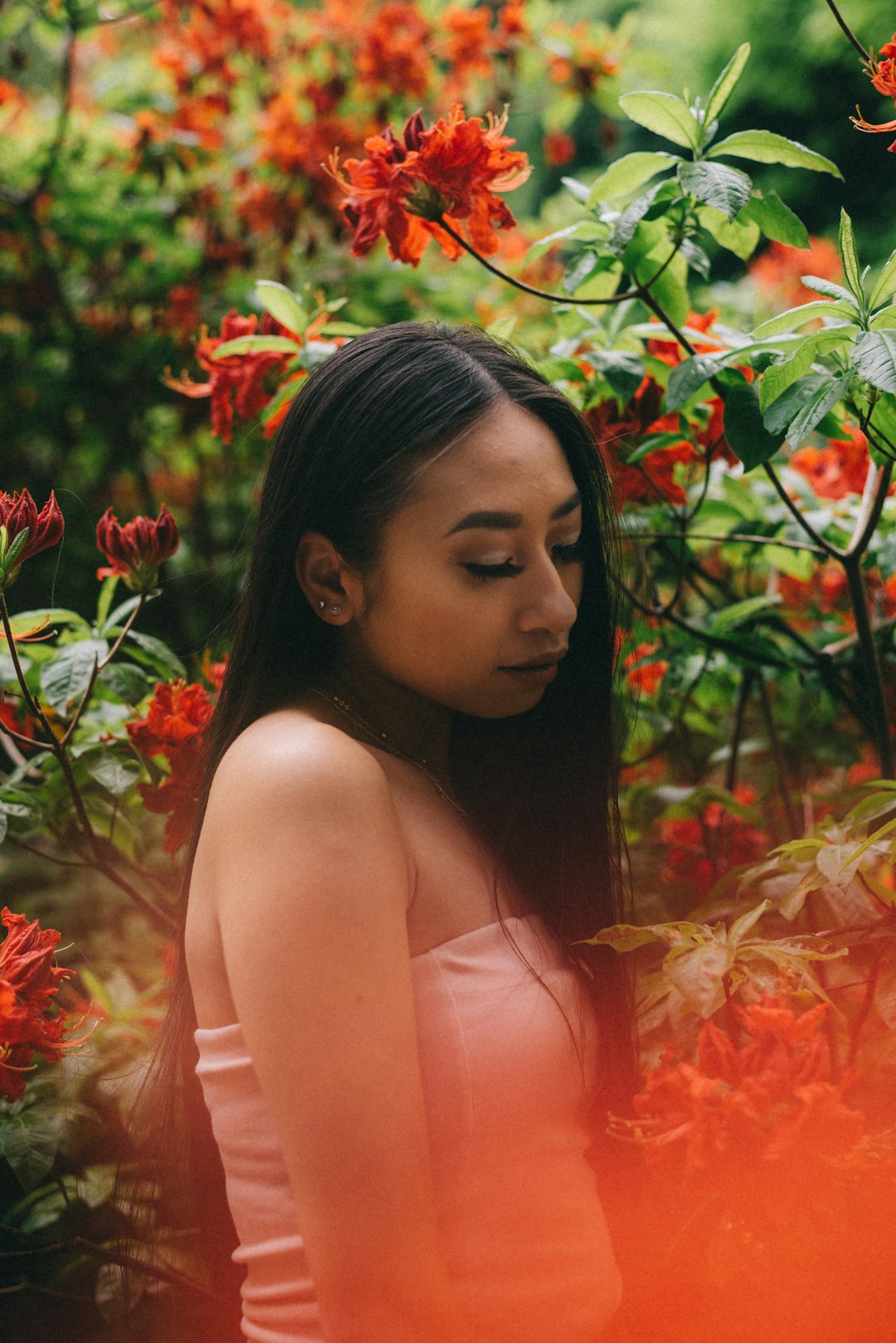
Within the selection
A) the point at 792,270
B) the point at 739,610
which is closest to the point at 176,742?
the point at 739,610

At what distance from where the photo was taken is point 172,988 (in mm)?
1201

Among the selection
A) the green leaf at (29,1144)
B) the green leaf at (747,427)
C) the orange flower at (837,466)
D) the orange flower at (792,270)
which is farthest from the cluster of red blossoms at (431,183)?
the orange flower at (792,270)

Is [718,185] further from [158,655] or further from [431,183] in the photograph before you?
[158,655]

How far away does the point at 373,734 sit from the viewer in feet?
3.51

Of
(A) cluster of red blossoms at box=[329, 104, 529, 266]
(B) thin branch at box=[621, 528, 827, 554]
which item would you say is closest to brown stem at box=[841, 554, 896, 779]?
(B) thin branch at box=[621, 528, 827, 554]

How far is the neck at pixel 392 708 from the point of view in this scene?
1077 millimetres

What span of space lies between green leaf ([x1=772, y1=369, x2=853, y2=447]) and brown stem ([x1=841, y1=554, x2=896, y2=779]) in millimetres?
297

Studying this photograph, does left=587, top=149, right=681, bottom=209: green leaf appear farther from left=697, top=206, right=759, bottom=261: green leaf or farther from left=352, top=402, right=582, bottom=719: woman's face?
left=352, top=402, right=582, bottom=719: woman's face

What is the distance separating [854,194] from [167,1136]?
5470 millimetres

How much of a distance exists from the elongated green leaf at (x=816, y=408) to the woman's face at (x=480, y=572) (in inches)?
7.7

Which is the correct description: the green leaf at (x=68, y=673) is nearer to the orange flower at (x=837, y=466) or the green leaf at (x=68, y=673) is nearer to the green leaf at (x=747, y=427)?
the green leaf at (x=747, y=427)

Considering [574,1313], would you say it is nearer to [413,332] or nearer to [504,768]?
[504,768]

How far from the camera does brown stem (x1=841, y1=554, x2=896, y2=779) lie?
1.23m

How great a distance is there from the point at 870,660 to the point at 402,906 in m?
0.67
